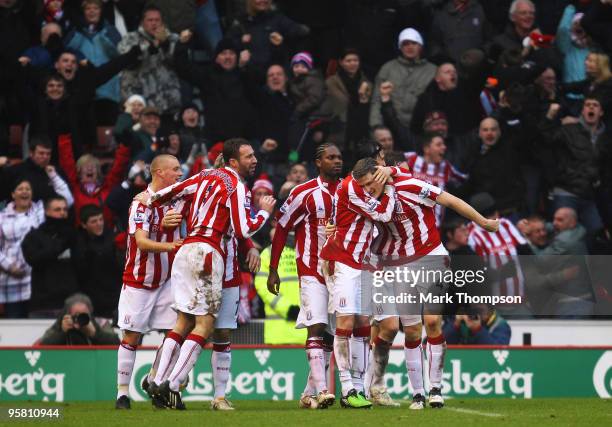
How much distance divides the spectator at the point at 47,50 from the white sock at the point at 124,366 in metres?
7.66

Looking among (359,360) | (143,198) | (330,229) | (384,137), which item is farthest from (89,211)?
(359,360)

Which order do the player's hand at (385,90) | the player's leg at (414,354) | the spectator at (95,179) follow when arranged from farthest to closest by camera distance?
the player's hand at (385,90) < the spectator at (95,179) < the player's leg at (414,354)

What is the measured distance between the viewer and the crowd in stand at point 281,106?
59.3ft

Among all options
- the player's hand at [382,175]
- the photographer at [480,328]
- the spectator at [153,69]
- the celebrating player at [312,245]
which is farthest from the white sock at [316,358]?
the spectator at [153,69]

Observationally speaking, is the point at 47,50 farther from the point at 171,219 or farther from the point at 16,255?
the point at 171,219

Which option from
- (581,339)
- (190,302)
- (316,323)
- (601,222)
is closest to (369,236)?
(316,323)

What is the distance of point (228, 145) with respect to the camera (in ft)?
44.0

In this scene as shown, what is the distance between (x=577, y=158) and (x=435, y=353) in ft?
21.8

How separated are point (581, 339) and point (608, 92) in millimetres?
3869

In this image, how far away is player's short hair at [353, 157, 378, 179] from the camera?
13.0 metres

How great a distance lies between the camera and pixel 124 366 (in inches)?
535

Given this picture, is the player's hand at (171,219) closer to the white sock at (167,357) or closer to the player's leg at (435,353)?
Result: the white sock at (167,357)

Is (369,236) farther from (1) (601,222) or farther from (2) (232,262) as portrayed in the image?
(1) (601,222)

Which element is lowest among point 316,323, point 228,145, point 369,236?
point 316,323
